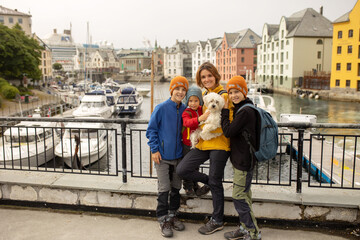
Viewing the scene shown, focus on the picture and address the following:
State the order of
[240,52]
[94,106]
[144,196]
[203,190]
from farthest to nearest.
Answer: [240,52] → [94,106] → [144,196] → [203,190]

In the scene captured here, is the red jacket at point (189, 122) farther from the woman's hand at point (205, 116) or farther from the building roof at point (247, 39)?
the building roof at point (247, 39)

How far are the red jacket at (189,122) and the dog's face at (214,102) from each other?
286mm

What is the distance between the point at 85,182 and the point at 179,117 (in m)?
1.88

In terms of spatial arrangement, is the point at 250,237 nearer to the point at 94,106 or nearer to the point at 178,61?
the point at 94,106

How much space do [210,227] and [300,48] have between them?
6849cm

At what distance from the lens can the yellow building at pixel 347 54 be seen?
50531 mm

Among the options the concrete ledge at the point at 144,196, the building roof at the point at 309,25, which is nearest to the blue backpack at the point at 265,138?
the concrete ledge at the point at 144,196

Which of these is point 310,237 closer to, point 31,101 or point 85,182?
point 85,182

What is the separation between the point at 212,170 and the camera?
154 inches

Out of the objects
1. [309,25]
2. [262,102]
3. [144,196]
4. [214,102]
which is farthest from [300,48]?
[214,102]

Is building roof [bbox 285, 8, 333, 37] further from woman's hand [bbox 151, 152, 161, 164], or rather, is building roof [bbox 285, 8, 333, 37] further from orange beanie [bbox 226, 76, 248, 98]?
woman's hand [bbox 151, 152, 161, 164]

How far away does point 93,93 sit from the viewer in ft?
118

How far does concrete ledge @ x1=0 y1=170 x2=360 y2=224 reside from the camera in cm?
415

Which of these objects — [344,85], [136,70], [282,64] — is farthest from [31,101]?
[136,70]
